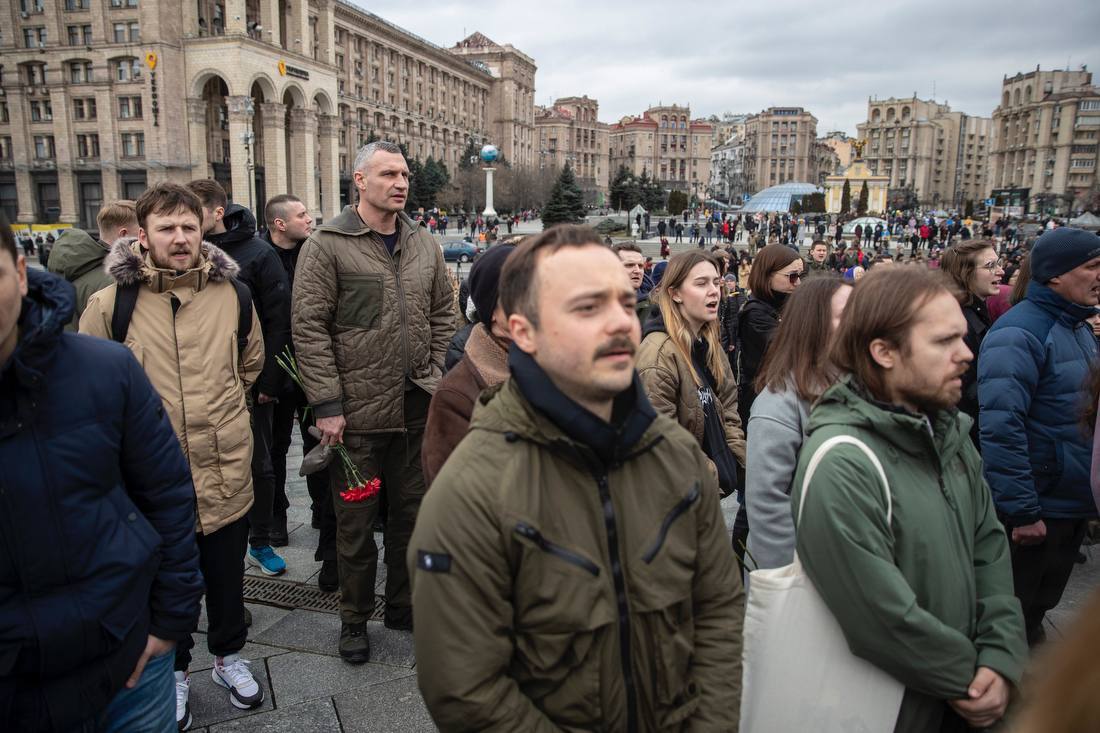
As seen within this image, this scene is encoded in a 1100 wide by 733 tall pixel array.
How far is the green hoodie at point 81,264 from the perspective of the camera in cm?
407

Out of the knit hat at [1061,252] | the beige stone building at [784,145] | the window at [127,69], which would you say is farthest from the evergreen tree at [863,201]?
the beige stone building at [784,145]

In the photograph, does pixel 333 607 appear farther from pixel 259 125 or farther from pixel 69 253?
pixel 259 125

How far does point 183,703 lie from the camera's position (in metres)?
3.07

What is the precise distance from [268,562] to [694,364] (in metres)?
2.93

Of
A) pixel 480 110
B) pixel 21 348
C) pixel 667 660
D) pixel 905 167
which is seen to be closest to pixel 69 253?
pixel 21 348

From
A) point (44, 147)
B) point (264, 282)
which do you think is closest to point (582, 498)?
point (264, 282)

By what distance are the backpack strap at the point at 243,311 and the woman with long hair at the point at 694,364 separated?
1.84 m

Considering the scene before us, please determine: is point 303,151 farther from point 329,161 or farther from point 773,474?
point 773,474

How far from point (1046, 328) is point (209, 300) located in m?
3.82

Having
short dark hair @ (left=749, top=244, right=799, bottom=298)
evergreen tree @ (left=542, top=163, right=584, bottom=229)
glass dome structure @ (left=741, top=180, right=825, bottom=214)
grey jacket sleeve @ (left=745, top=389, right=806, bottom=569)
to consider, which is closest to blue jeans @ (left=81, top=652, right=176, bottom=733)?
grey jacket sleeve @ (left=745, top=389, right=806, bottom=569)

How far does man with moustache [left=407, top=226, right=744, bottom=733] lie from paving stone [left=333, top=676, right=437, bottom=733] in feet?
5.37

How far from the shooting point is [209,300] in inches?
123

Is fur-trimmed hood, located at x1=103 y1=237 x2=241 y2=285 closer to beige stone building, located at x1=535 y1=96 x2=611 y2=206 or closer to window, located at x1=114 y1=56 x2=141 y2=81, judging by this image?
window, located at x1=114 y1=56 x2=141 y2=81

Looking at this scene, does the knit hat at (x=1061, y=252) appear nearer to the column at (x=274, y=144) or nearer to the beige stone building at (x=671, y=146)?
the column at (x=274, y=144)
